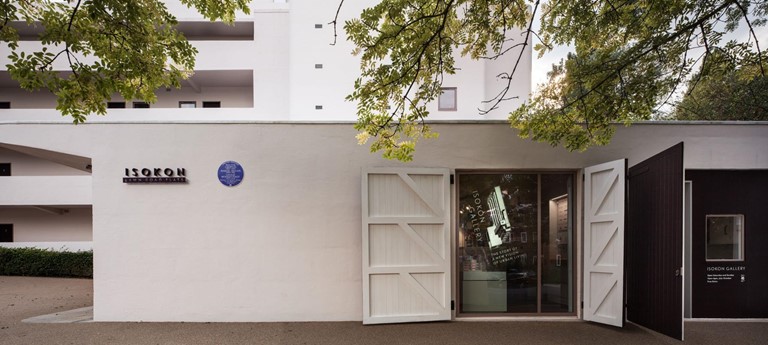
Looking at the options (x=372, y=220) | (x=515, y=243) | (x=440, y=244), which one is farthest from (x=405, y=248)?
(x=515, y=243)

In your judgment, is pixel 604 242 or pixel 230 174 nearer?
pixel 604 242

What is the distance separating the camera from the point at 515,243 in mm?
5637

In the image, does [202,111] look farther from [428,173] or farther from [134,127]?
[428,173]

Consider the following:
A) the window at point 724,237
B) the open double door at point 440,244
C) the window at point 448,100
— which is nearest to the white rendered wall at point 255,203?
the open double door at point 440,244

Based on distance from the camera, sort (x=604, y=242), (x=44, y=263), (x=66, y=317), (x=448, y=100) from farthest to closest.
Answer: (x=448, y=100) < (x=44, y=263) < (x=66, y=317) < (x=604, y=242)

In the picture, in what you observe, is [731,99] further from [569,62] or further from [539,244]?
[539,244]

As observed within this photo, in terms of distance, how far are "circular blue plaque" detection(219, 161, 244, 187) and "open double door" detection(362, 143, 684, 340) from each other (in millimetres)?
1911

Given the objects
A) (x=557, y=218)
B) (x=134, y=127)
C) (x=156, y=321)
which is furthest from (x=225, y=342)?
(x=557, y=218)

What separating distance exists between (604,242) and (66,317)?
8.35 meters

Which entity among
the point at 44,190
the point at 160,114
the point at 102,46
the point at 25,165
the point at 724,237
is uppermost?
the point at 160,114

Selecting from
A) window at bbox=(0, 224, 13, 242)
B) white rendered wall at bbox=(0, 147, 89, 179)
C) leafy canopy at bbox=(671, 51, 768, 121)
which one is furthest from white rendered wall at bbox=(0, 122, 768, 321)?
window at bbox=(0, 224, 13, 242)

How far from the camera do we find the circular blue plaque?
17.8 feet

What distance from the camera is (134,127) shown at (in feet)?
17.8

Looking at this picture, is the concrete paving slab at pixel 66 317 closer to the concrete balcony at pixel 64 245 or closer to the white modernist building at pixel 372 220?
the white modernist building at pixel 372 220
